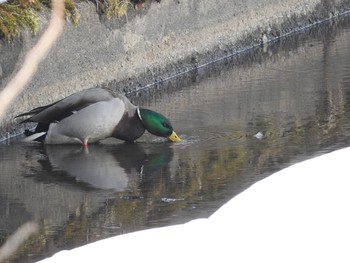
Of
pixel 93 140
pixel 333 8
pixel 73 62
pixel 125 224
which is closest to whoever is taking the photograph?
pixel 125 224

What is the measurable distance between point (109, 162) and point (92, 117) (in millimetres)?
423

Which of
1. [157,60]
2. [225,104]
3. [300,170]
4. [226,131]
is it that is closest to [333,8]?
[157,60]

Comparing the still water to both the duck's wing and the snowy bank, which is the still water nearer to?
the duck's wing

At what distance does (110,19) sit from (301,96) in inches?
70.3

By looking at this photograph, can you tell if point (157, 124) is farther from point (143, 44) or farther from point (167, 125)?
point (143, 44)

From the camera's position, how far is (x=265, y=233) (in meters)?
1.49

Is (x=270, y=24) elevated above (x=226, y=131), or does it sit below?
above

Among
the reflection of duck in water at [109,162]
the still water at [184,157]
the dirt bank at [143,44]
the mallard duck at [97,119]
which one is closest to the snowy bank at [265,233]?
the still water at [184,157]

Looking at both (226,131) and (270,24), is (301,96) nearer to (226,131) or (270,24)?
(226,131)

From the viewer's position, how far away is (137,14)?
32.6 ft

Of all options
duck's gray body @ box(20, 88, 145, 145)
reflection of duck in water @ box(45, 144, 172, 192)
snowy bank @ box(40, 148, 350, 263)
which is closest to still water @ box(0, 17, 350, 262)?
reflection of duck in water @ box(45, 144, 172, 192)

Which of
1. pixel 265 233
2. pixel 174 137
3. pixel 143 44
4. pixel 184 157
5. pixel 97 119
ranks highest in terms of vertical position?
pixel 143 44

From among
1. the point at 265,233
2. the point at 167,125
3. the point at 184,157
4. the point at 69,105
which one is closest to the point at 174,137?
the point at 167,125

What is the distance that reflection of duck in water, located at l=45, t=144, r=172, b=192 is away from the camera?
687 centimetres
